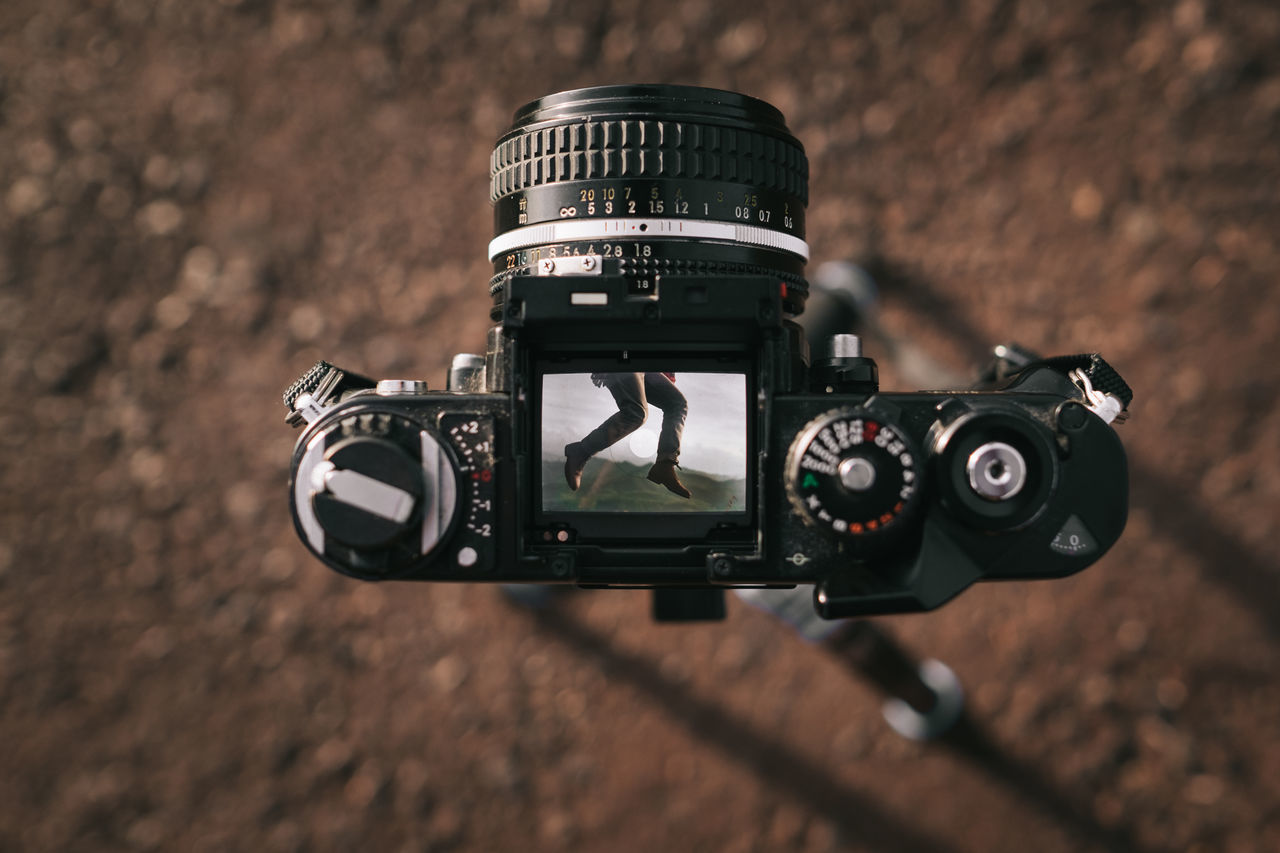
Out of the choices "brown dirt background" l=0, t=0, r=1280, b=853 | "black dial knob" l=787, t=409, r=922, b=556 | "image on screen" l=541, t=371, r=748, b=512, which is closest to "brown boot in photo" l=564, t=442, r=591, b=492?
"image on screen" l=541, t=371, r=748, b=512

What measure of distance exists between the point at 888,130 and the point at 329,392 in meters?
0.81

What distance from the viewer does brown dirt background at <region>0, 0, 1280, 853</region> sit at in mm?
1077

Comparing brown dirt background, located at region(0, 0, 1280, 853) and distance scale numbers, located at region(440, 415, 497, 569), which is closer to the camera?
distance scale numbers, located at region(440, 415, 497, 569)

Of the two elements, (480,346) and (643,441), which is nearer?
(643,441)

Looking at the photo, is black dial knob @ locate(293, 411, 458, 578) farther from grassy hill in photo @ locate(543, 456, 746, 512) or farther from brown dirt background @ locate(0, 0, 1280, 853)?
brown dirt background @ locate(0, 0, 1280, 853)

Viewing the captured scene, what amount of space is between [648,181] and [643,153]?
0.02 metres

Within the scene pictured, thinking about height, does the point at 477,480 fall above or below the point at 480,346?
below

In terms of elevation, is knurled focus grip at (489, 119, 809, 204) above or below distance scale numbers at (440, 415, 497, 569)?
above

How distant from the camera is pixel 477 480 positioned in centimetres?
49

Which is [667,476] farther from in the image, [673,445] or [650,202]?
[650,202]

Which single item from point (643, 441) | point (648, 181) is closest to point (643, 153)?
point (648, 181)

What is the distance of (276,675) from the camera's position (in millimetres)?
1125

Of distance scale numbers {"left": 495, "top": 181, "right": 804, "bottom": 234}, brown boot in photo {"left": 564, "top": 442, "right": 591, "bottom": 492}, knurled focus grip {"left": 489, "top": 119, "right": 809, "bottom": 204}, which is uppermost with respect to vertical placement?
knurled focus grip {"left": 489, "top": 119, "right": 809, "bottom": 204}

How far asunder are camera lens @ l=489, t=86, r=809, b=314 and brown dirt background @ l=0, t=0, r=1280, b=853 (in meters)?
0.60
